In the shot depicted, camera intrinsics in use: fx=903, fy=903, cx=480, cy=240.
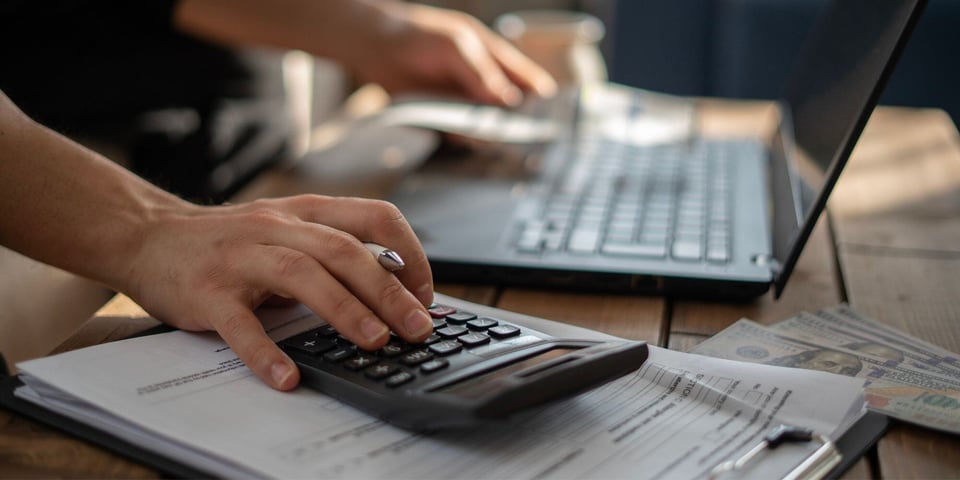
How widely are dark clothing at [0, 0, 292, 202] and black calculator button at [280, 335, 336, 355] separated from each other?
1.97ft

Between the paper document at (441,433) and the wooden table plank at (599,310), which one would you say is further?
→ the wooden table plank at (599,310)

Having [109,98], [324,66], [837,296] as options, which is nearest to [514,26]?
[109,98]

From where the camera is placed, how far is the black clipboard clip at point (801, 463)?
1.46 feet

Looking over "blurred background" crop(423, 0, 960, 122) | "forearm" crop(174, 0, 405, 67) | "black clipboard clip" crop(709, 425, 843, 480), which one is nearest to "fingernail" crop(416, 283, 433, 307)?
"black clipboard clip" crop(709, 425, 843, 480)

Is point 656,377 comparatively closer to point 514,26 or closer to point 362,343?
point 362,343

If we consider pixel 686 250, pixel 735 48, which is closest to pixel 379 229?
pixel 686 250

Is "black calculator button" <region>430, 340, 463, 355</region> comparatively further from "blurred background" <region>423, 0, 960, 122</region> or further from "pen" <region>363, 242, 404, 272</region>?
"blurred background" <region>423, 0, 960, 122</region>

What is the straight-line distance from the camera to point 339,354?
1.68ft

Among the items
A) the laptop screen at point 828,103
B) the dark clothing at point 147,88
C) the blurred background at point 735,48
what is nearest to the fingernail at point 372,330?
the laptop screen at point 828,103

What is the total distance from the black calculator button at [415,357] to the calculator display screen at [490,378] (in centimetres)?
4

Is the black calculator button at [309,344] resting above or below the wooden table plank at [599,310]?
above

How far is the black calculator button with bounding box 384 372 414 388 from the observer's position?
1.54 ft

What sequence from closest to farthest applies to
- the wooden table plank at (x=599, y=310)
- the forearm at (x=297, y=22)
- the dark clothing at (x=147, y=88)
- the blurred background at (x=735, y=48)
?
the wooden table plank at (x=599, y=310)
the dark clothing at (x=147, y=88)
the forearm at (x=297, y=22)
the blurred background at (x=735, y=48)

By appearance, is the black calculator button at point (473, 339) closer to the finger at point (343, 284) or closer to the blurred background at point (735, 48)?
the finger at point (343, 284)
